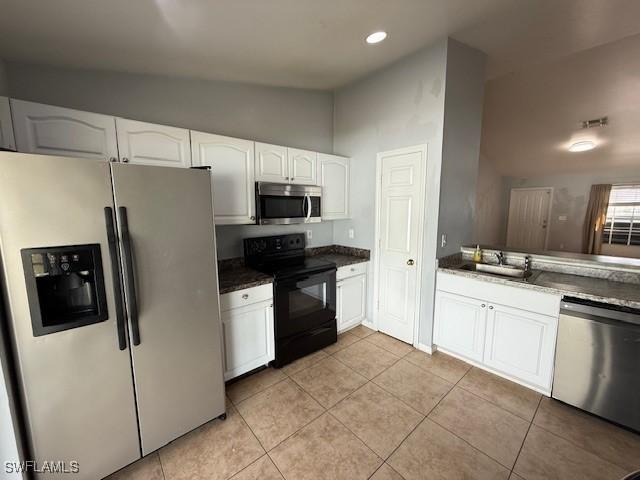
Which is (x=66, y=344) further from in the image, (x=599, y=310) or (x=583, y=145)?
(x=583, y=145)

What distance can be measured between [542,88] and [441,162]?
8.32 ft

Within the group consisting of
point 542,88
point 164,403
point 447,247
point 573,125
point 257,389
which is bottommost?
point 257,389

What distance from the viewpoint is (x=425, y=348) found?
2.67 m

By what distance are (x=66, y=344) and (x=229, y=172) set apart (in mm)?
1544

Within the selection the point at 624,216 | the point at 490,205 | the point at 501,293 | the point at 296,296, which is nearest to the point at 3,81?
the point at 296,296

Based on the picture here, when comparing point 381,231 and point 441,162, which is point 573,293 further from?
point 381,231

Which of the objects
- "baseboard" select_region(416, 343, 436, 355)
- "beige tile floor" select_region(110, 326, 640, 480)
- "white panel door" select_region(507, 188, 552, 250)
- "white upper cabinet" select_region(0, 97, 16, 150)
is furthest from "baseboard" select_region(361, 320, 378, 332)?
"white panel door" select_region(507, 188, 552, 250)

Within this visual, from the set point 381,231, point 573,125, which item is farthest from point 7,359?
point 573,125

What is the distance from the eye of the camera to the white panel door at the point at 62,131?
145cm

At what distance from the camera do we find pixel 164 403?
5.12 ft

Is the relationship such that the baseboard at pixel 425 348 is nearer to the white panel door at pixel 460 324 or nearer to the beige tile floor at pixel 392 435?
the white panel door at pixel 460 324

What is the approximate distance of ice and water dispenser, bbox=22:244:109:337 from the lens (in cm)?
116

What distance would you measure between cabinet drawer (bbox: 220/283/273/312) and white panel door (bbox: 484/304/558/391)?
1.96m

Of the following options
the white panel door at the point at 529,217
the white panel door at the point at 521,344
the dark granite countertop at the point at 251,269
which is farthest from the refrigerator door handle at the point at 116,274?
the white panel door at the point at 529,217
